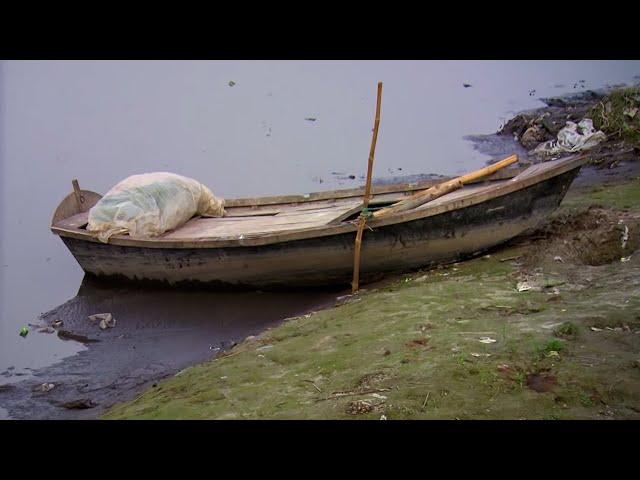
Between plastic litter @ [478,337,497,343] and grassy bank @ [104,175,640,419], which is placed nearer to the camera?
grassy bank @ [104,175,640,419]

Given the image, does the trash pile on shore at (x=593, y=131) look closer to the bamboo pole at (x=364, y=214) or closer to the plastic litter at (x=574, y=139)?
the plastic litter at (x=574, y=139)

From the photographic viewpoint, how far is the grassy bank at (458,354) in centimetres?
403

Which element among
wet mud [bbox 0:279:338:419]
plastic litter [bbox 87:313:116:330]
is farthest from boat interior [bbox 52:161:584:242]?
plastic litter [bbox 87:313:116:330]

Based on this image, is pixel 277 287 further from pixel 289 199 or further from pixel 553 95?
pixel 553 95

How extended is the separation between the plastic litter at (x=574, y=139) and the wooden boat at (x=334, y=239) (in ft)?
12.5

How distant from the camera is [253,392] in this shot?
15.6 feet

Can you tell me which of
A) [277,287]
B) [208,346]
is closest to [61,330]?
[208,346]

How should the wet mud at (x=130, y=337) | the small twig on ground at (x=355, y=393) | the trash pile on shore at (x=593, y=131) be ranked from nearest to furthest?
the small twig on ground at (x=355, y=393) < the wet mud at (x=130, y=337) < the trash pile on shore at (x=593, y=131)

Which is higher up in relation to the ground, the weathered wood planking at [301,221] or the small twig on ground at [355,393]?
the weathered wood planking at [301,221]

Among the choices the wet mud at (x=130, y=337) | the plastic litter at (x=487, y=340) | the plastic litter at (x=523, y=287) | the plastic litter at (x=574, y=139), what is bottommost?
the wet mud at (x=130, y=337)

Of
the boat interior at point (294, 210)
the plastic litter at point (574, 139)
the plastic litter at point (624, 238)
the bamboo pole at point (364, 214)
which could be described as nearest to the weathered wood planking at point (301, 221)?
the boat interior at point (294, 210)

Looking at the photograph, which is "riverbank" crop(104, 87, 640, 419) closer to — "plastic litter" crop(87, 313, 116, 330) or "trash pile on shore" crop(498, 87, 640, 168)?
"plastic litter" crop(87, 313, 116, 330)

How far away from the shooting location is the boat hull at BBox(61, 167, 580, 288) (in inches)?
292

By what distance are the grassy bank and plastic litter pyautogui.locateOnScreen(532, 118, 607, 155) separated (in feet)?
14.9
